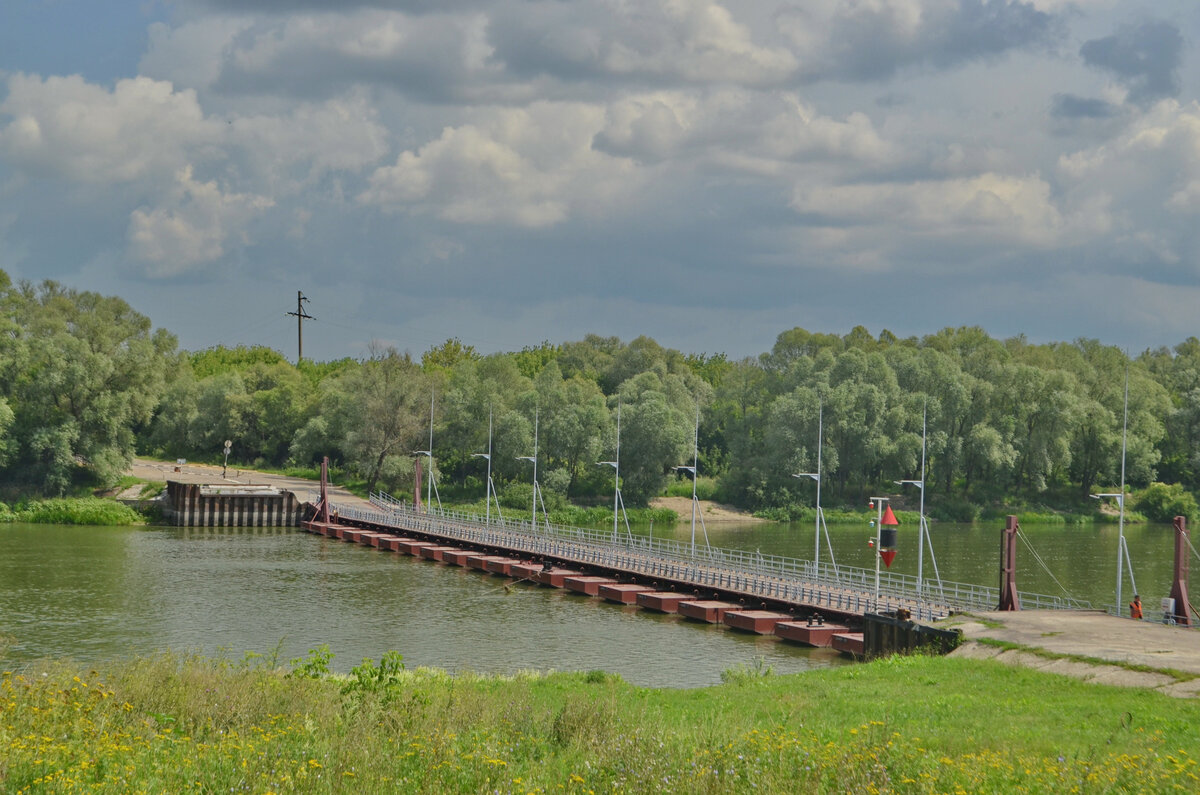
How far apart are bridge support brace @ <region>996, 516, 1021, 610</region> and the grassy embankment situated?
13336mm

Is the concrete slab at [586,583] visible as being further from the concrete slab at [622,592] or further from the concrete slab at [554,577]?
the concrete slab at [622,592]

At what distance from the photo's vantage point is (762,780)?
1074cm

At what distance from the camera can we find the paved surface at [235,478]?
9700 cm

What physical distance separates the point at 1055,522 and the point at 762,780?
97827 mm

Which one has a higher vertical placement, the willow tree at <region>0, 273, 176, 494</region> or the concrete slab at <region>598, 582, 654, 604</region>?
the willow tree at <region>0, 273, 176, 494</region>

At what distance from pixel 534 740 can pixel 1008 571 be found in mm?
24524

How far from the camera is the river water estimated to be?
3559 centimetres

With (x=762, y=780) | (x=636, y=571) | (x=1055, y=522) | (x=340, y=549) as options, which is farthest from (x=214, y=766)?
(x=1055, y=522)

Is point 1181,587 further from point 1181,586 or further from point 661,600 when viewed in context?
point 661,600

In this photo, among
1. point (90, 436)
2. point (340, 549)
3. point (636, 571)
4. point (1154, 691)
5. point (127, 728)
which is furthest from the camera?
point (90, 436)

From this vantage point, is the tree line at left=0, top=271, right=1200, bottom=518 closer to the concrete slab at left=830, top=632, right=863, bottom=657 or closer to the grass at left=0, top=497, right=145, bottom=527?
the grass at left=0, top=497, right=145, bottom=527

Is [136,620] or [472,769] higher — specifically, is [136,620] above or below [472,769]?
below

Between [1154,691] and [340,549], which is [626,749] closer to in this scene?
[1154,691]

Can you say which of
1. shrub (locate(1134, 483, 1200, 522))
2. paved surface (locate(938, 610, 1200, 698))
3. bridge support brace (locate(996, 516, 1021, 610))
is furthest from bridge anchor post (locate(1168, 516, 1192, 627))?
shrub (locate(1134, 483, 1200, 522))
